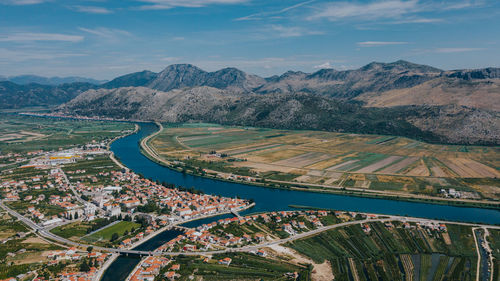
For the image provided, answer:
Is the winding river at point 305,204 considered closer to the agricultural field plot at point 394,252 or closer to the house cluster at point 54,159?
the agricultural field plot at point 394,252

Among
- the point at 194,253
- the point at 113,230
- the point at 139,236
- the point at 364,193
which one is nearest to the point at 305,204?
the point at 364,193

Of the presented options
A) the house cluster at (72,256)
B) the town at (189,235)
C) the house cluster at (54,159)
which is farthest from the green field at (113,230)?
the house cluster at (54,159)

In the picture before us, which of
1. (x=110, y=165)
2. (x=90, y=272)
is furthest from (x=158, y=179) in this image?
(x=90, y=272)

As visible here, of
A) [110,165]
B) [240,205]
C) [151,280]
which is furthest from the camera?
[110,165]

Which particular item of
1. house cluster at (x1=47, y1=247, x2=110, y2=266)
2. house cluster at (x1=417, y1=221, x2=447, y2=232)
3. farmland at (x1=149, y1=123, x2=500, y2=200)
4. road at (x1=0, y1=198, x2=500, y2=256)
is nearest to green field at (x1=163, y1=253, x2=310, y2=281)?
road at (x1=0, y1=198, x2=500, y2=256)

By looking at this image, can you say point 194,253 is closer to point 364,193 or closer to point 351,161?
point 364,193

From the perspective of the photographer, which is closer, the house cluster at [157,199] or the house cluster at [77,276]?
the house cluster at [77,276]

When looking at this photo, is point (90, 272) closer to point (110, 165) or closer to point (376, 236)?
point (376, 236)
